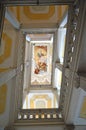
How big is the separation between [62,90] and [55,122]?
949 mm

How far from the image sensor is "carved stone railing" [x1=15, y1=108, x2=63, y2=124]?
4.57 meters

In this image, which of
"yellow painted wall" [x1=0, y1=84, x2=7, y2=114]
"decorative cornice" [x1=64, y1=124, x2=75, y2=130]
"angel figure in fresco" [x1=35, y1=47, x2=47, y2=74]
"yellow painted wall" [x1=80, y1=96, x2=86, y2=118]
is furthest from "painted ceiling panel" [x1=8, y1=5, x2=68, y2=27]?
"angel figure in fresco" [x1=35, y1=47, x2=47, y2=74]

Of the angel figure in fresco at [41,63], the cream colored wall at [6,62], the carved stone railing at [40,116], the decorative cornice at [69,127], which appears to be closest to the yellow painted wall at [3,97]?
the cream colored wall at [6,62]

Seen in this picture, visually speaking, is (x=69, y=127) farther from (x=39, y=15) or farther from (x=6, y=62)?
(x=39, y=15)

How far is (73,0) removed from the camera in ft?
10.5

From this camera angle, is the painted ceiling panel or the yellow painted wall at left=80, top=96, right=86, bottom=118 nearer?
the yellow painted wall at left=80, top=96, right=86, bottom=118

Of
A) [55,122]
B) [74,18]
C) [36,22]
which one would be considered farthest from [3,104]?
[36,22]

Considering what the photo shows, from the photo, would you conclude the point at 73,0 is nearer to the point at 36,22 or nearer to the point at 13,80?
the point at 36,22

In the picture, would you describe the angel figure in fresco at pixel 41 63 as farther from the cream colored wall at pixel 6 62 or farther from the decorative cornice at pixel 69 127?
the decorative cornice at pixel 69 127

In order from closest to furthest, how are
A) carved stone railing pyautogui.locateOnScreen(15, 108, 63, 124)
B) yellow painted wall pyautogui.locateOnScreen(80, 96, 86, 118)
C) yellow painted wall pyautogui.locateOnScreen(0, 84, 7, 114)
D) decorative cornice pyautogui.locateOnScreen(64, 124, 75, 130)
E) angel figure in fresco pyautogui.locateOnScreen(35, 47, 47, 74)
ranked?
yellow painted wall pyautogui.locateOnScreen(0, 84, 7, 114)
yellow painted wall pyautogui.locateOnScreen(80, 96, 86, 118)
decorative cornice pyautogui.locateOnScreen(64, 124, 75, 130)
carved stone railing pyautogui.locateOnScreen(15, 108, 63, 124)
angel figure in fresco pyautogui.locateOnScreen(35, 47, 47, 74)

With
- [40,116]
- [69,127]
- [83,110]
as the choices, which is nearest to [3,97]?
[40,116]

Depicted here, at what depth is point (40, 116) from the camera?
4.79 m

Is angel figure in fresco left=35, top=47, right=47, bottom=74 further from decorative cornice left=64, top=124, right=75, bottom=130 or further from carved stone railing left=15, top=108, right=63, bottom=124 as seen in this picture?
decorative cornice left=64, top=124, right=75, bottom=130

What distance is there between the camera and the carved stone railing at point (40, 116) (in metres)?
4.57
